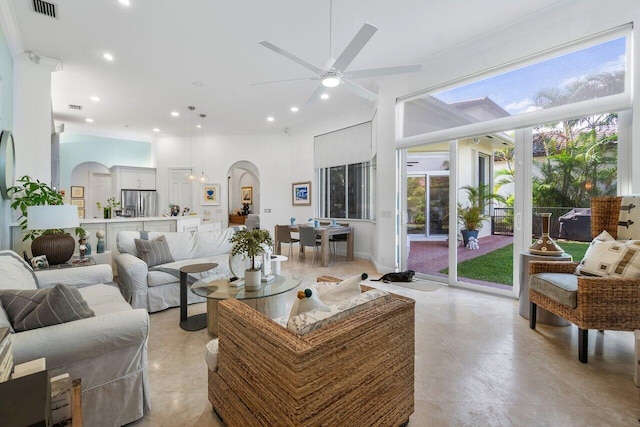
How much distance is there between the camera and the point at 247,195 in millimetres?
11859

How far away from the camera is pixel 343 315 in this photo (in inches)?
52.9

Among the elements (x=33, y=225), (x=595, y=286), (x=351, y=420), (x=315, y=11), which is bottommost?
(x=351, y=420)

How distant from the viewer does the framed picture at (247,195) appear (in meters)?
11.7

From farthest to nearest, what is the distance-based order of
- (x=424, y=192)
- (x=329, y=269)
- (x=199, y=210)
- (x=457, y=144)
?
(x=199, y=210) → (x=329, y=269) → (x=424, y=192) → (x=457, y=144)

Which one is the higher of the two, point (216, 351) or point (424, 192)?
point (424, 192)

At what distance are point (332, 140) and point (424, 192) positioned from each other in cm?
290

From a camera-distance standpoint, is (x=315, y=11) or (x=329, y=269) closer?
(x=315, y=11)

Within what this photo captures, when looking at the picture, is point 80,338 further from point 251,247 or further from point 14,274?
point 251,247

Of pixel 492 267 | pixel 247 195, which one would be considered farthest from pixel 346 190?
pixel 247 195

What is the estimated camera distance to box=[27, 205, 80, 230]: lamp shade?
102 inches

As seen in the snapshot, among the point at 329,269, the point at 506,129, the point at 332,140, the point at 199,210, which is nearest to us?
the point at 506,129

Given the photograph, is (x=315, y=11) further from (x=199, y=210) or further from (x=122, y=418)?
(x=199, y=210)

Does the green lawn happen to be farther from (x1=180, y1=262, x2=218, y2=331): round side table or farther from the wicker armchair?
(x1=180, y1=262, x2=218, y2=331): round side table

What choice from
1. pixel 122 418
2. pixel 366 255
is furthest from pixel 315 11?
pixel 366 255
